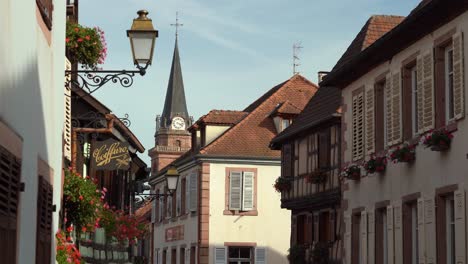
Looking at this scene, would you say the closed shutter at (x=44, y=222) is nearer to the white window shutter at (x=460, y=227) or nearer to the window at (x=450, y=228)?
the white window shutter at (x=460, y=227)

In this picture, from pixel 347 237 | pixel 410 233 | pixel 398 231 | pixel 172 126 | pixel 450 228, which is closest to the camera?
pixel 450 228

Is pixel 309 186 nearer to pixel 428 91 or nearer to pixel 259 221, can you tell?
pixel 428 91

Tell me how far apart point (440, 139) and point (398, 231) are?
402 cm

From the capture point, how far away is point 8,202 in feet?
28.1

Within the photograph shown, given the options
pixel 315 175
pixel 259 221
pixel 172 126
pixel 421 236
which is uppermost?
pixel 172 126

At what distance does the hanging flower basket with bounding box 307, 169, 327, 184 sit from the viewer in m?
31.0

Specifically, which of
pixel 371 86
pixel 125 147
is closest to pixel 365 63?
pixel 371 86

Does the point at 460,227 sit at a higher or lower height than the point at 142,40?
lower

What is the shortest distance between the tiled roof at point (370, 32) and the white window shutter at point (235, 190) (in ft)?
55.4

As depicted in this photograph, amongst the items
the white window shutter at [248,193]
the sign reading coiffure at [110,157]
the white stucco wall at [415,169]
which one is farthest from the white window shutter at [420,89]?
the white window shutter at [248,193]

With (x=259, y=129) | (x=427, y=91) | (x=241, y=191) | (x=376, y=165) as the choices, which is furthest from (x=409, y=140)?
(x=259, y=129)

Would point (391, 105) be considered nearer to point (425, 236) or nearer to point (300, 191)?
point (425, 236)

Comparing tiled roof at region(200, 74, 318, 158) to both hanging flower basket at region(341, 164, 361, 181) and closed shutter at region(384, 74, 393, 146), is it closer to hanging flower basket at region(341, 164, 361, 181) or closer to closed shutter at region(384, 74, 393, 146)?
hanging flower basket at region(341, 164, 361, 181)

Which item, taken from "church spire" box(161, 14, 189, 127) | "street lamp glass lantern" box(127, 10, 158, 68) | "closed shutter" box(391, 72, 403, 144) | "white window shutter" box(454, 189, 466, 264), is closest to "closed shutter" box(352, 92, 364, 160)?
"closed shutter" box(391, 72, 403, 144)
